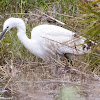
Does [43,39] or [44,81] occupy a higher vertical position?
[43,39]

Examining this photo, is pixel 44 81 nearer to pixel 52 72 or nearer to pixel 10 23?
pixel 52 72

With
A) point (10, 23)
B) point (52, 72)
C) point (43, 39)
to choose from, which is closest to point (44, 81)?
point (52, 72)

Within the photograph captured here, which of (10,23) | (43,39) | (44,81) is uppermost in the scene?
(10,23)

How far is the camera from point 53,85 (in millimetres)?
4672

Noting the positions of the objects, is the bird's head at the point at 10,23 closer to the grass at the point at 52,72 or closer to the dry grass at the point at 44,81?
the grass at the point at 52,72

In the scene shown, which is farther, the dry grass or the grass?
the dry grass

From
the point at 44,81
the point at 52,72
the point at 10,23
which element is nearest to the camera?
the point at 44,81

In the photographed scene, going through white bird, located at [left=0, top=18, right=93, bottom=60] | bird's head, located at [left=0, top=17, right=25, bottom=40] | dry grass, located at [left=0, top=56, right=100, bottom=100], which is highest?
bird's head, located at [left=0, top=17, right=25, bottom=40]

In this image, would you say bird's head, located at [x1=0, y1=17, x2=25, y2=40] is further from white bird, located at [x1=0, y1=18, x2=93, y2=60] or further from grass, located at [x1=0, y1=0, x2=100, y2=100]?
grass, located at [x1=0, y1=0, x2=100, y2=100]

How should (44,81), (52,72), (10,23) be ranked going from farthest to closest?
(10,23)
(52,72)
(44,81)

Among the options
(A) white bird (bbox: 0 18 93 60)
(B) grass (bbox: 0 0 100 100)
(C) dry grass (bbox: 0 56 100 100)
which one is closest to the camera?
(B) grass (bbox: 0 0 100 100)

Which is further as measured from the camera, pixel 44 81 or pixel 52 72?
pixel 52 72

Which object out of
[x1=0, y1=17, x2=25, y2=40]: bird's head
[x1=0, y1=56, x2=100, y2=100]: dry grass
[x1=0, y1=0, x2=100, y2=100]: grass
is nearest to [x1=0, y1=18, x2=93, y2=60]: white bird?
[x1=0, y1=17, x2=25, y2=40]: bird's head

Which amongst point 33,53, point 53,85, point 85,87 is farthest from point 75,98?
point 33,53
